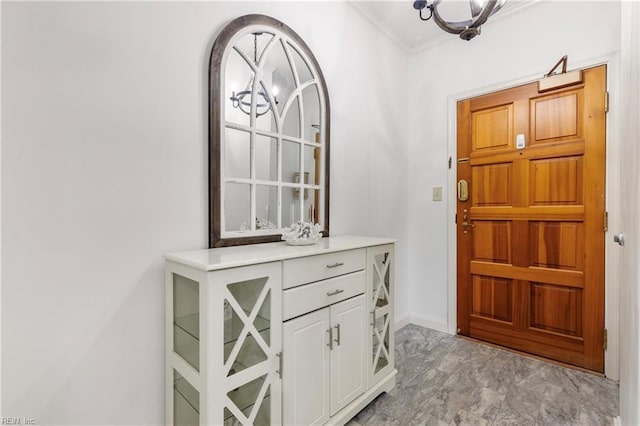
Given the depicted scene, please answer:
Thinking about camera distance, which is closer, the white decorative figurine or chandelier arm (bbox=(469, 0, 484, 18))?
chandelier arm (bbox=(469, 0, 484, 18))

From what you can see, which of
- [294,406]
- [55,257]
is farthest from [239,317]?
[55,257]

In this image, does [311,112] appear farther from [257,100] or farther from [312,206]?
[312,206]

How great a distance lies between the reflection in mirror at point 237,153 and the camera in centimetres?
147

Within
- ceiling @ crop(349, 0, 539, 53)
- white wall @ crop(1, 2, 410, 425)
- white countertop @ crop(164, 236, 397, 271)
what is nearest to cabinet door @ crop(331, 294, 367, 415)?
white countertop @ crop(164, 236, 397, 271)

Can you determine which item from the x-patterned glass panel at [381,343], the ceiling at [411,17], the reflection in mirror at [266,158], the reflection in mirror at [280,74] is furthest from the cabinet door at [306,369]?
the ceiling at [411,17]

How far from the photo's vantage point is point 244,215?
5.08ft

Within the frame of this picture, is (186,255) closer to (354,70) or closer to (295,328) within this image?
(295,328)

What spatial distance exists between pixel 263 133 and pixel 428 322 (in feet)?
7.25

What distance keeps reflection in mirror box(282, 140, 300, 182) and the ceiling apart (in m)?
1.31

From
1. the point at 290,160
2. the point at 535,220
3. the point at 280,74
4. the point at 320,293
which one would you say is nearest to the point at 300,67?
the point at 280,74

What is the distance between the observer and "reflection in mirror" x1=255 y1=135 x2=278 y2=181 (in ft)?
5.24

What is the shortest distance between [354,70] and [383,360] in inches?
80.2

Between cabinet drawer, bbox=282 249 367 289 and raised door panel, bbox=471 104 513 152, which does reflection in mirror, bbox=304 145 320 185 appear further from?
raised door panel, bbox=471 104 513 152

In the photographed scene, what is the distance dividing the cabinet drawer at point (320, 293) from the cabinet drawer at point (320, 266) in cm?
3
